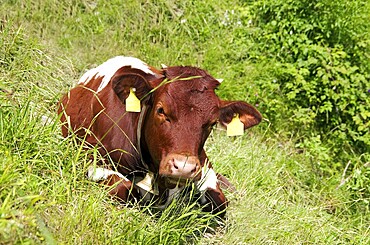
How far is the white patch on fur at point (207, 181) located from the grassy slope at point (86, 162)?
0.23 meters

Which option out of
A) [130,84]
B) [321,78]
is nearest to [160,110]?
[130,84]

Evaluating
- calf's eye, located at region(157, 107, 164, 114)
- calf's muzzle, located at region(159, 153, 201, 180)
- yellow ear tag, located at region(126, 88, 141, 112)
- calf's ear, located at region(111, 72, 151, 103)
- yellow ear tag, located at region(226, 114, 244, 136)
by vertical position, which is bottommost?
yellow ear tag, located at region(226, 114, 244, 136)

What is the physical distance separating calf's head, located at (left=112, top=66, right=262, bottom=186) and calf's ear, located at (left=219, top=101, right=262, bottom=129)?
0.17 m

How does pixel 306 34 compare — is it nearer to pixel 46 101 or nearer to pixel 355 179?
pixel 355 179

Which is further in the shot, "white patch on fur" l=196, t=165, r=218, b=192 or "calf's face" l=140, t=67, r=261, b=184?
"white patch on fur" l=196, t=165, r=218, b=192

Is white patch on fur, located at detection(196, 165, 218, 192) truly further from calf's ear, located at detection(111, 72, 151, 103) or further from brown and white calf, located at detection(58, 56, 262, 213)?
calf's ear, located at detection(111, 72, 151, 103)

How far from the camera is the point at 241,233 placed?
5.29 m

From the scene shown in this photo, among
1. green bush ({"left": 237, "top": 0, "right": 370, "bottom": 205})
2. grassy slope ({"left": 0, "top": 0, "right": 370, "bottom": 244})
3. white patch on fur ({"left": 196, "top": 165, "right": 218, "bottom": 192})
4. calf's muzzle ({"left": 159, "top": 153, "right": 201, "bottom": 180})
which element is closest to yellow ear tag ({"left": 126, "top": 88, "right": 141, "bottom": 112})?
grassy slope ({"left": 0, "top": 0, "right": 370, "bottom": 244})

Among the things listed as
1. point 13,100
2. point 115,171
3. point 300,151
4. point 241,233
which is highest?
point 13,100

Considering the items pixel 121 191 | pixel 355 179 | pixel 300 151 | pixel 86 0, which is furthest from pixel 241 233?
pixel 86 0

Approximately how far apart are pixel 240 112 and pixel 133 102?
2.81 feet

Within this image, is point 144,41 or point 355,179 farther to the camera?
point 144,41

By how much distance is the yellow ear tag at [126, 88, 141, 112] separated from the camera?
5055mm

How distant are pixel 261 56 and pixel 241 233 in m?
3.99
